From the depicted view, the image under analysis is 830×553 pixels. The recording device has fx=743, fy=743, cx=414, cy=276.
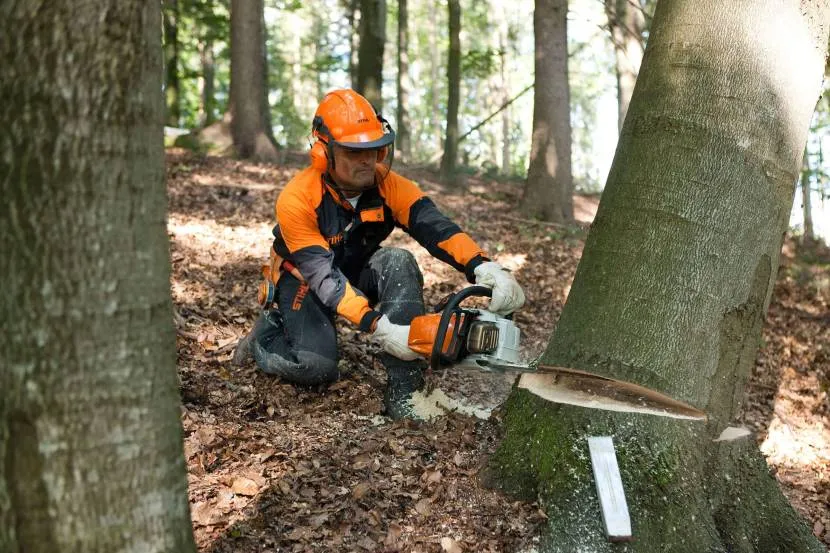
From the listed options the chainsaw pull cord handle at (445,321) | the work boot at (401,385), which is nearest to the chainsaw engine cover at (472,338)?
the chainsaw pull cord handle at (445,321)

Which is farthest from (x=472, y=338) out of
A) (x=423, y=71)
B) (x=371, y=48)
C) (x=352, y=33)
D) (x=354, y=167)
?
(x=423, y=71)

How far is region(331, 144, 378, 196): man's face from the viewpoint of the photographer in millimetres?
3861

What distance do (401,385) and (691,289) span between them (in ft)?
5.84

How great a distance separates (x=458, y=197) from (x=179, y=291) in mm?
6763

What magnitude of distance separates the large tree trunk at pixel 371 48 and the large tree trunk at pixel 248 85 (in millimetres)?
1557

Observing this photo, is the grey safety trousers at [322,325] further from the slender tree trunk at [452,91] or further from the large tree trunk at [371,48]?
the slender tree trunk at [452,91]

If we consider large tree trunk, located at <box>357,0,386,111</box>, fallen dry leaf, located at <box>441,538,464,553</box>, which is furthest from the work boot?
large tree trunk, located at <box>357,0,386,111</box>

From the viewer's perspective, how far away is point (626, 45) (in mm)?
12086

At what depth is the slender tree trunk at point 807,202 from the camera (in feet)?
45.4

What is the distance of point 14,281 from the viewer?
5.09 feet

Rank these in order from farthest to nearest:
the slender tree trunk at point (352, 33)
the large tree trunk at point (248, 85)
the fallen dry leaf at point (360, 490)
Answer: the slender tree trunk at point (352, 33)
the large tree trunk at point (248, 85)
the fallen dry leaf at point (360, 490)

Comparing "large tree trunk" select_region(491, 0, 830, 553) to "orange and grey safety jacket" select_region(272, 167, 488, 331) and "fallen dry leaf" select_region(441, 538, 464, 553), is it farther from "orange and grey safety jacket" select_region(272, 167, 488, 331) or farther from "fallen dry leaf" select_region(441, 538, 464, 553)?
"orange and grey safety jacket" select_region(272, 167, 488, 331)

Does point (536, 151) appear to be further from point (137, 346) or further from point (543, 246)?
point (137, 346)

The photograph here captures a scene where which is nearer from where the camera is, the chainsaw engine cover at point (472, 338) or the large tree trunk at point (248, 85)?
the chainsaw engine cover at point (472, 338)
